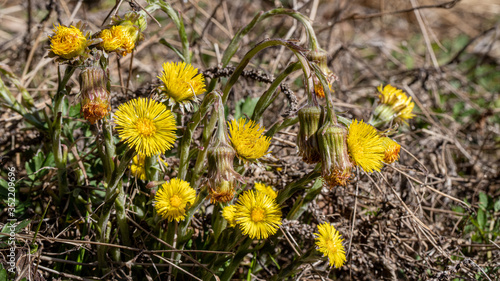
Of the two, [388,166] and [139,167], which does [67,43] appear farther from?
[388,166]

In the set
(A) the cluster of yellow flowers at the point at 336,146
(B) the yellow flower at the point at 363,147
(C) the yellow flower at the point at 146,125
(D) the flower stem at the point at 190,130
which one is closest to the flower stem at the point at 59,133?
(C) the yellow flower at the point at 146,125

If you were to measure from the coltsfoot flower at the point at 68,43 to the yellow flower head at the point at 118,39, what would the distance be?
59 mm

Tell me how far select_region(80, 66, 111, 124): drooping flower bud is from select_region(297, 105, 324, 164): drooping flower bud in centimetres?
61

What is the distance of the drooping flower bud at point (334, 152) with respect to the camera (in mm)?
1150

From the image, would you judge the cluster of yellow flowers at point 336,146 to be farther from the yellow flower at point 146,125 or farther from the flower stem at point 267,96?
the yellow flower at point 146,125

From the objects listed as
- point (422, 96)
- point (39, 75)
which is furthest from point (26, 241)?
point (422, 96)

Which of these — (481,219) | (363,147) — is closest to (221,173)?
(363,147)

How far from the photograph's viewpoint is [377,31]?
497 cm

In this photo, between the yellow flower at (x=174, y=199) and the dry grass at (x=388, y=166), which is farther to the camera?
the dry grass at (x=388, y=166)

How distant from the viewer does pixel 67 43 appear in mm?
1197

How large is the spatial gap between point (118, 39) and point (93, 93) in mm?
190

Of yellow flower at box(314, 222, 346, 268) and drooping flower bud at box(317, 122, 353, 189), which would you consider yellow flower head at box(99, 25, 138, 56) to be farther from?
yellow flower at box(314, 222, 346, 268)

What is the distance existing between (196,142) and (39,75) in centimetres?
157

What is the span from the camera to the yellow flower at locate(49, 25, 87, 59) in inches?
47.1
